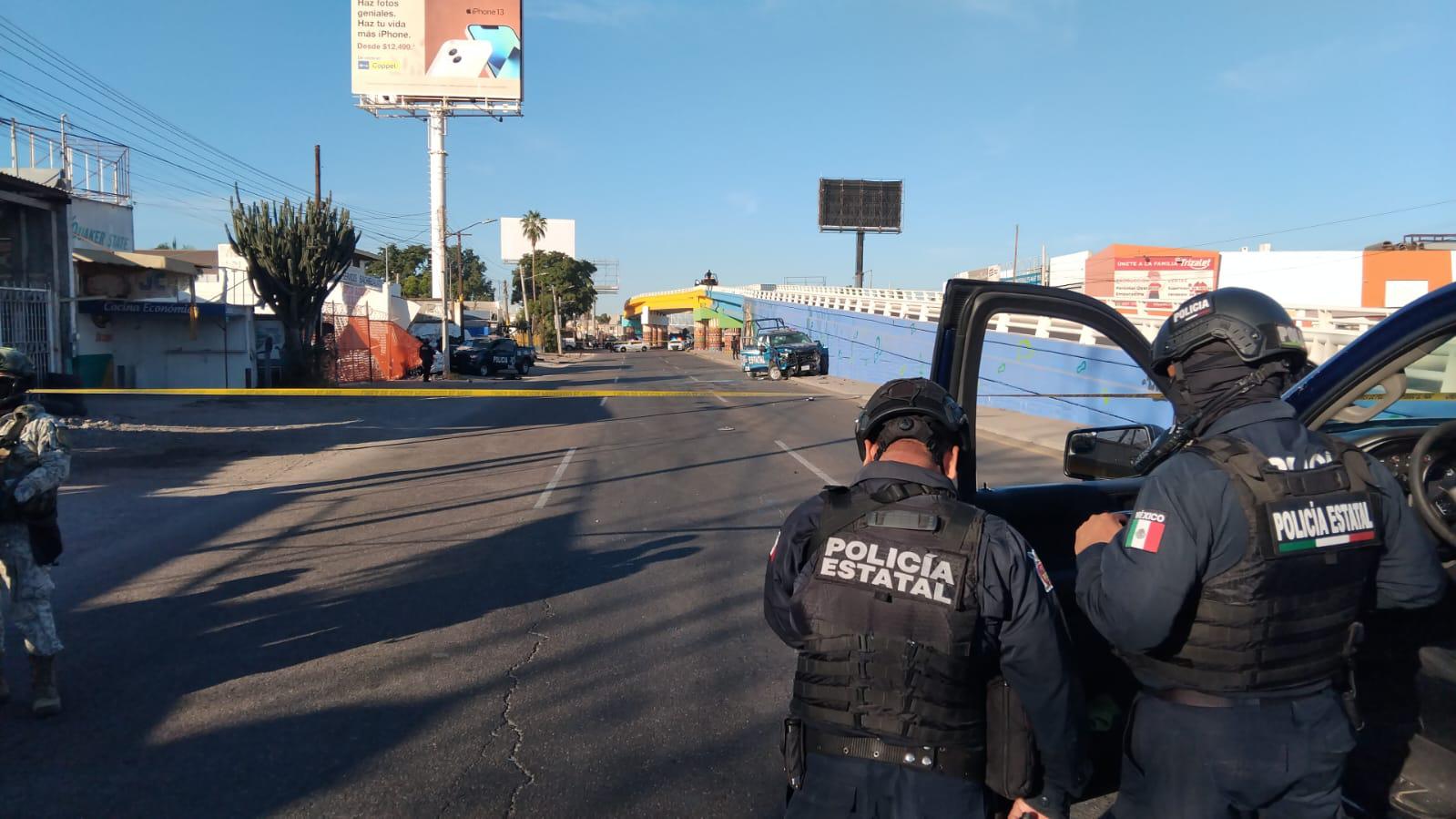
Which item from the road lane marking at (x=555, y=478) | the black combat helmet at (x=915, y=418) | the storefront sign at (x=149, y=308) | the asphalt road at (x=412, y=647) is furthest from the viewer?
the storefront sign at (x=149, y=308)

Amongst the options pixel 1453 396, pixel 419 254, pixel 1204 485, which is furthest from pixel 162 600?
pixel 419 254

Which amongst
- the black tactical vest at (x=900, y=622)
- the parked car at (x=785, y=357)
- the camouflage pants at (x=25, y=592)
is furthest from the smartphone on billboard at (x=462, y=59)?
the black tactical vest at (x=900, y=622)

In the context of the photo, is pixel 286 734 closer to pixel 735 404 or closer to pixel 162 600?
pixel 162 600

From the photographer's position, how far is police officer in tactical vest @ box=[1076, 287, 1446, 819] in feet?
7.23

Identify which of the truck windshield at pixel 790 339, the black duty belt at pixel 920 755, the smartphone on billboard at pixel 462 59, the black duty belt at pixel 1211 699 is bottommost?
the black duty belt at pixel 920 755

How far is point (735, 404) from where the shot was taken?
81.5ft

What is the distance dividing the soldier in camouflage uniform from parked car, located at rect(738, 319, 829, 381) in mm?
33503

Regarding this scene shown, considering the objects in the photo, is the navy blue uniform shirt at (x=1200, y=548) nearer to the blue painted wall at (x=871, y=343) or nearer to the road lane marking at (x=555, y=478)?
the road lane marking at (x=555, y=478)

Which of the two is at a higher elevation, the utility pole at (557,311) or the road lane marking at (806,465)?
the utility pole at (557,311)

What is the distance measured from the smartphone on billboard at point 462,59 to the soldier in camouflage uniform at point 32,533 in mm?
55406

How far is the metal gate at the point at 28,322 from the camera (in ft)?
57.6

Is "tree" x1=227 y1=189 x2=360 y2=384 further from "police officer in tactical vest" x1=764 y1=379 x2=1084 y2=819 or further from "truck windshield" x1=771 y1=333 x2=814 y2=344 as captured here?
"police officer in tactical vest" x1=764 y1=379 x2=1084 y2=819

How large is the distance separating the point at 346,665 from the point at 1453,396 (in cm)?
594

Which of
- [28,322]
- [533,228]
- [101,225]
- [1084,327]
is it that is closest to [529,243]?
[533,228]
